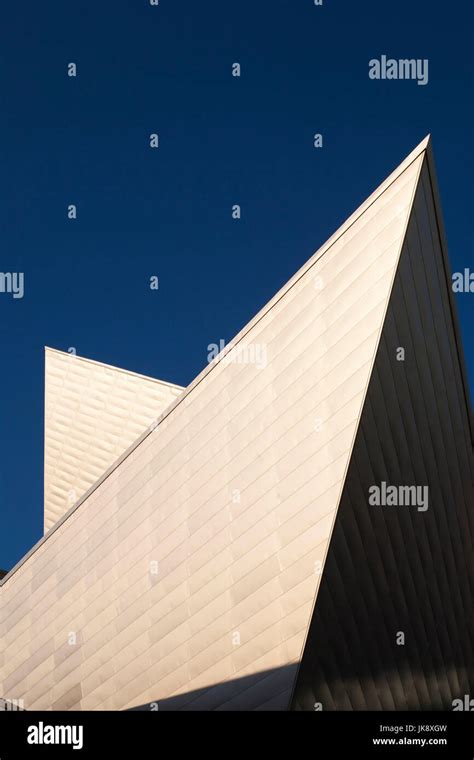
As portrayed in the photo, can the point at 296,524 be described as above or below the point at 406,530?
below

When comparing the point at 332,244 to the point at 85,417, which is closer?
the point at 332,244

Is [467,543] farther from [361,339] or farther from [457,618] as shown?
[361,339]

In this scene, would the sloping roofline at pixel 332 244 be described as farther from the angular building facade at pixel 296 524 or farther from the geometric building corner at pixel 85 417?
the geometric building corner at pixel 85 417

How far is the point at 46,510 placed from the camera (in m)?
30.3

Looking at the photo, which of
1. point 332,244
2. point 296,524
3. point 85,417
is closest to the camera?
point 296,524

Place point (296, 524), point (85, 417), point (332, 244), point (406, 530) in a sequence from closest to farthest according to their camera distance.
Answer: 1. point (296, 524)
2. point (332, 244)
3. point (406, 530)
4. point (85, 417)

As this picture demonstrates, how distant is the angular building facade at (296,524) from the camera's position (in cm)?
1133

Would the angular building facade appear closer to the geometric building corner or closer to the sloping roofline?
the sloping roofline

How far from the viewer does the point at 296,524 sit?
11461 mm

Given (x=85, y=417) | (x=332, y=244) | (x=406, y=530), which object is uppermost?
(x=85, y=417)

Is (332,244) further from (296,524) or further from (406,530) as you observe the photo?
(406,530)

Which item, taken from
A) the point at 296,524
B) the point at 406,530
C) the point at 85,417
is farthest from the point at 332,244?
the point at 85,417

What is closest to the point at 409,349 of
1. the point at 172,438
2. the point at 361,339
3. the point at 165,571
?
the point at 361,339

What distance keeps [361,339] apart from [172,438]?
13.6ft
